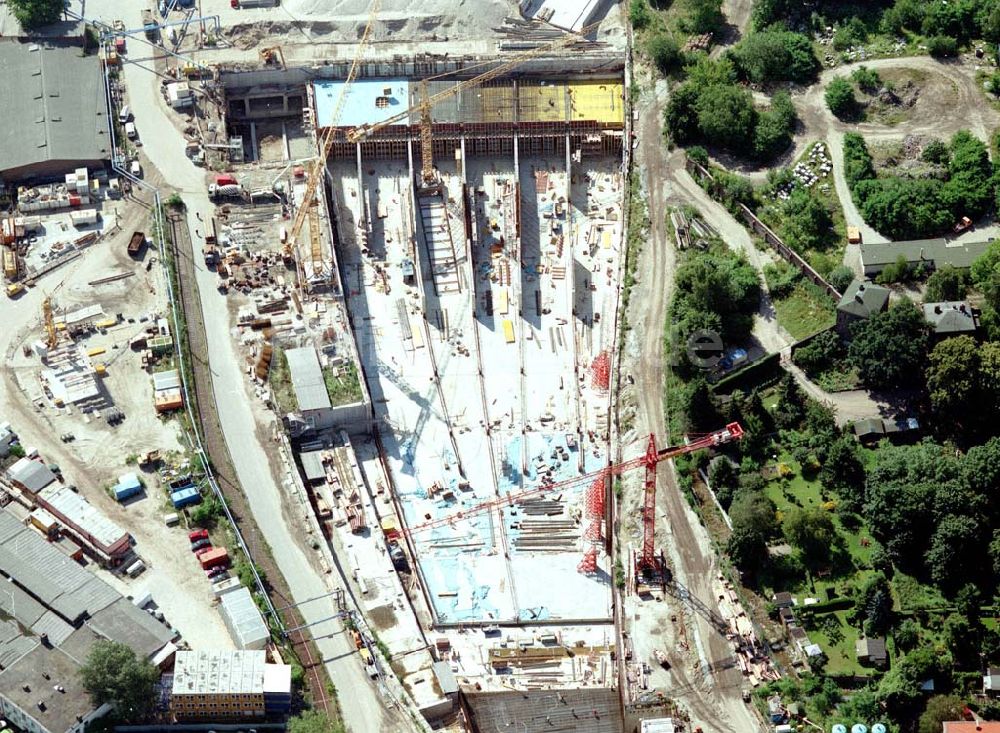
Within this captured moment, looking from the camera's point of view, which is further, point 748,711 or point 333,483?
point 333,483

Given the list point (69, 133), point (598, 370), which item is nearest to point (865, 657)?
point (598, 370)

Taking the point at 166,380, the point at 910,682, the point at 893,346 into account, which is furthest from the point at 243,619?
the point at 893,346

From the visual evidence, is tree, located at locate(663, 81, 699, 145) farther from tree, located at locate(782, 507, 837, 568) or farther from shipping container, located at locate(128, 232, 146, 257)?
shipping container, located at locate(128, 232, 146, 257)

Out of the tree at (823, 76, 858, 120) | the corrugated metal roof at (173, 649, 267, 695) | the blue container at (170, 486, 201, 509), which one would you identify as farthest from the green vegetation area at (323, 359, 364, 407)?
the tree at (823, 76, 858, 120)

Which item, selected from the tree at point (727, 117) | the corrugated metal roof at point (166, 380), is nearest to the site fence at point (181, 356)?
the corrugated metal roof at point (166, 380)

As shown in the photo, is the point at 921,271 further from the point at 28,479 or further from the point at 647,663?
the point at 28,479

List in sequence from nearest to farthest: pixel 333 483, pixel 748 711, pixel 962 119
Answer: pixel 748 711 < pixel 333 483 < pixel 962 119

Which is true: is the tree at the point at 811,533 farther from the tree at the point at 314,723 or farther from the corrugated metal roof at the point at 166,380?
the corrugated metal roof at the point at 166,380
